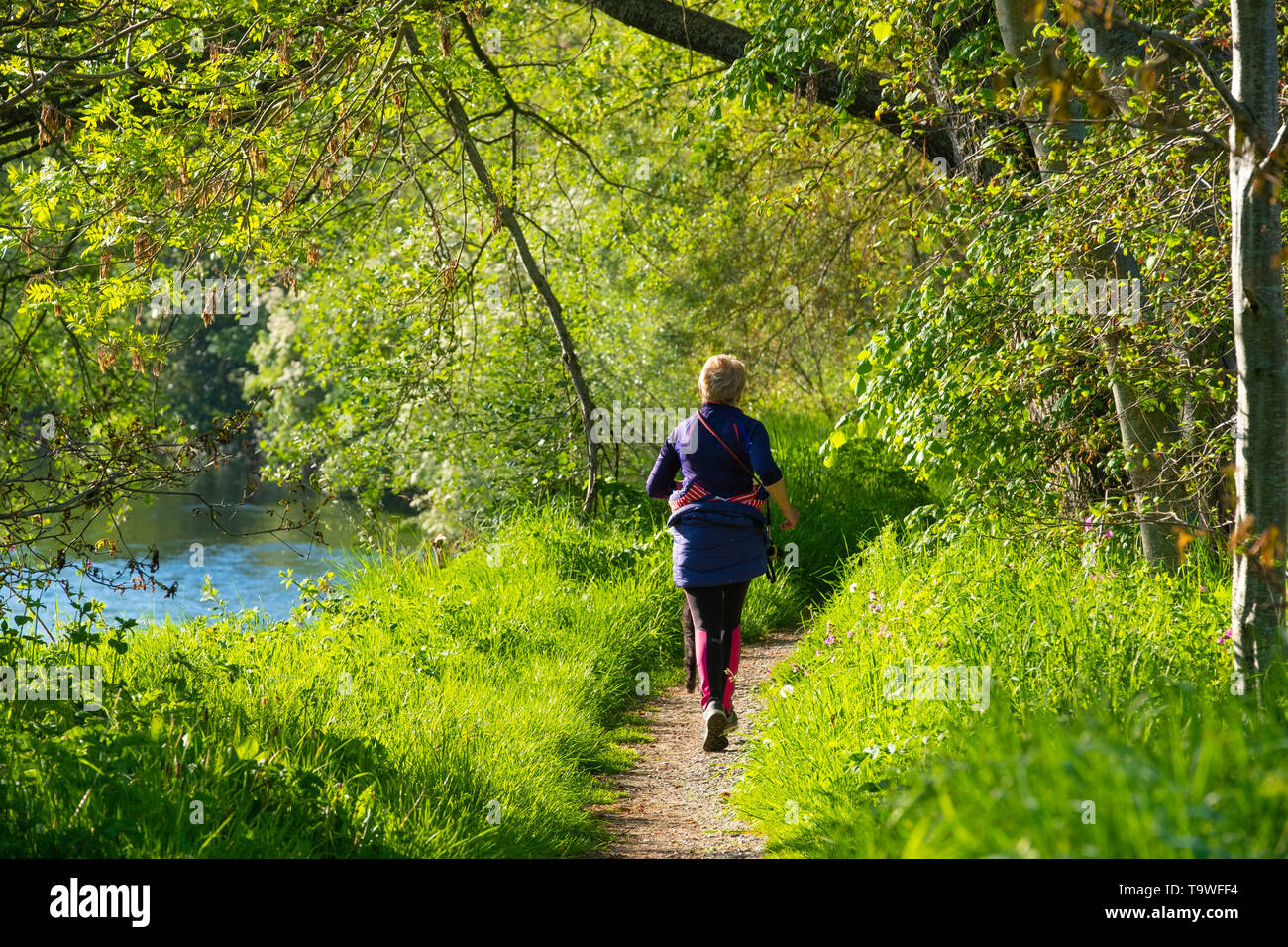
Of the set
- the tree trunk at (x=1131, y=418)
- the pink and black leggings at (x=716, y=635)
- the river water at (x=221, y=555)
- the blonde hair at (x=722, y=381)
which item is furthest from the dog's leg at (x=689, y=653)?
the river water at (x=221, y=555)

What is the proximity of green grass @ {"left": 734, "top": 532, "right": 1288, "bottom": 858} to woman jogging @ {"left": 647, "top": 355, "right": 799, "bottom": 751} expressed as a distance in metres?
0.39

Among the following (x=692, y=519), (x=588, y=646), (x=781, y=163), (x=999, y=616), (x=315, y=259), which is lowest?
(x=588, y=646)

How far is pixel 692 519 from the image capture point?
19.6ft

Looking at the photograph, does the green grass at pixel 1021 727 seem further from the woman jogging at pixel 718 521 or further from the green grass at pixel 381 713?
the green grass at pixel 381 713

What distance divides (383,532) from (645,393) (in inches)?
219

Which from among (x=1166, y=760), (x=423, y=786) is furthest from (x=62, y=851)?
(x=1166, y=760)

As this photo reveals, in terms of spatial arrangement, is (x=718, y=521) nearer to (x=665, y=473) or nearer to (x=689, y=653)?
(x=665, y=473)

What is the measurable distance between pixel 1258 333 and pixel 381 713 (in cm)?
410

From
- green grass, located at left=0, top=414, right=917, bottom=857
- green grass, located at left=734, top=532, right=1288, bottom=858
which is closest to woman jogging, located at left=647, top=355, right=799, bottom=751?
green grass, located at left=734, top=532, right=1288, bottom=858

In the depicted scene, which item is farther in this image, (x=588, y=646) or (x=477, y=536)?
(x=477, y=536)

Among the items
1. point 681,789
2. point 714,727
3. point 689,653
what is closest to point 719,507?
point 689,653

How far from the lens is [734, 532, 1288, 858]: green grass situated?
98.6 inches

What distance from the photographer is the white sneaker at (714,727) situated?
5832mm
